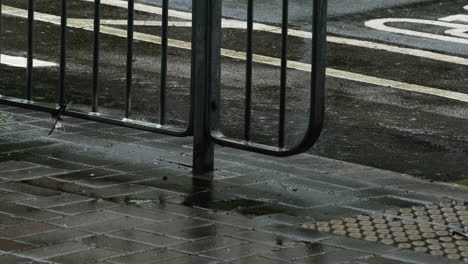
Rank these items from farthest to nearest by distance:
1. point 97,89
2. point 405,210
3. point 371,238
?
point 97,89 → point 405,210 → point 371,238

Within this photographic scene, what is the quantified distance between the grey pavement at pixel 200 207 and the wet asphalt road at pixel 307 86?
348 millimetres

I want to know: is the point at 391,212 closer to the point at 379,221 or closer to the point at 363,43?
the point at 379,221

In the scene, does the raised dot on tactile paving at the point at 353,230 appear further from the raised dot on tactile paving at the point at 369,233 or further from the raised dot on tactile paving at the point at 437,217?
the raised dot on tactile paving at the point at 437,217

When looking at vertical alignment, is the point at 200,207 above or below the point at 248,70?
below

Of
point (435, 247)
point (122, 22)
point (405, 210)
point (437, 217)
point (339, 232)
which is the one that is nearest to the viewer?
point (435, 247)

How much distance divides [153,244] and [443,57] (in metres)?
6.46

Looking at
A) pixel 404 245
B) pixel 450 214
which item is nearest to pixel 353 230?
pixel 404 245

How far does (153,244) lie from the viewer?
6.45 m

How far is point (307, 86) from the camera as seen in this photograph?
8016 millimetres

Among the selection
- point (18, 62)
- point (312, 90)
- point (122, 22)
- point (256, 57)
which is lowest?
point (18, 62)

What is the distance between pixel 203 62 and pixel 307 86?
0.68 meters

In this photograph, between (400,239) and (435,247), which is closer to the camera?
(435,247)

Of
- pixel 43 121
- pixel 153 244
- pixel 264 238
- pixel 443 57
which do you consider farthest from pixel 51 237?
pixel 443 57

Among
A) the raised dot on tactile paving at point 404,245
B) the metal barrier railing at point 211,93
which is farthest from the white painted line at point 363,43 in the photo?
the raised dot on tactile paving at point 404,245
